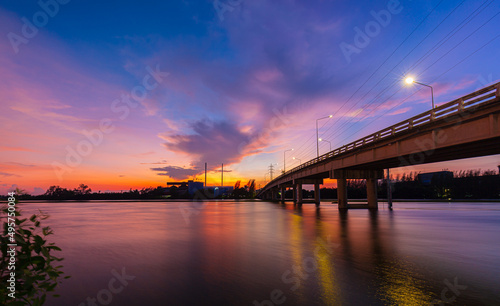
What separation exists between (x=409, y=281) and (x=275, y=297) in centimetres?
439

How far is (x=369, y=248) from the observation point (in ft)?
46.3

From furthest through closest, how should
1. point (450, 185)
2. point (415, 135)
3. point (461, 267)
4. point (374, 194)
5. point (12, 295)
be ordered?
point (450, 185), point (374, 194), point (415, 135), point (461, 267), point (12, 295)

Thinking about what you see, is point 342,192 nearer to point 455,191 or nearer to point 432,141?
point 432,141

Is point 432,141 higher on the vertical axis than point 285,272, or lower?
higher

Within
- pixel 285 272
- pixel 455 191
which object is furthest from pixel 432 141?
pixel 455 191

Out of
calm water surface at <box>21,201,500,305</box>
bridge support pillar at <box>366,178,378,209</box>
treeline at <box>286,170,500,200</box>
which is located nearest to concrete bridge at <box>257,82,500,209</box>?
bridge support pillar at <box>366,178,378,209</box>

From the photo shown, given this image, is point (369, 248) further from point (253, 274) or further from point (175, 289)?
point (175, 289)

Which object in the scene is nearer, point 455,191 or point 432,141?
point 432,141

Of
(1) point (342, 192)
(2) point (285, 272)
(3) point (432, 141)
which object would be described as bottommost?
(2) point (285, 272)

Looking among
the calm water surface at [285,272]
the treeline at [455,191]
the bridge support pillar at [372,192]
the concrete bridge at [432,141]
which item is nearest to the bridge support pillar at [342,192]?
the concrete bridge at [432,141]

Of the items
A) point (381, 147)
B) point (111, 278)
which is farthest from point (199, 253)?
point (381, 147)

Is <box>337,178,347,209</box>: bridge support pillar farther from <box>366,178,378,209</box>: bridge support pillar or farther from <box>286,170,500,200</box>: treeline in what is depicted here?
Answer: <box>286,170,500,200</box>: treeline

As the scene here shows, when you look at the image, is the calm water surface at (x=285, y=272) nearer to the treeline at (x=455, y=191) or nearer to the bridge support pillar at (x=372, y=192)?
the bridge support pillar at (x=372, y=192)

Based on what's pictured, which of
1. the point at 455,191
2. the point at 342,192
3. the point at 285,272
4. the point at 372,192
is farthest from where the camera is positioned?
the point at 455,191
